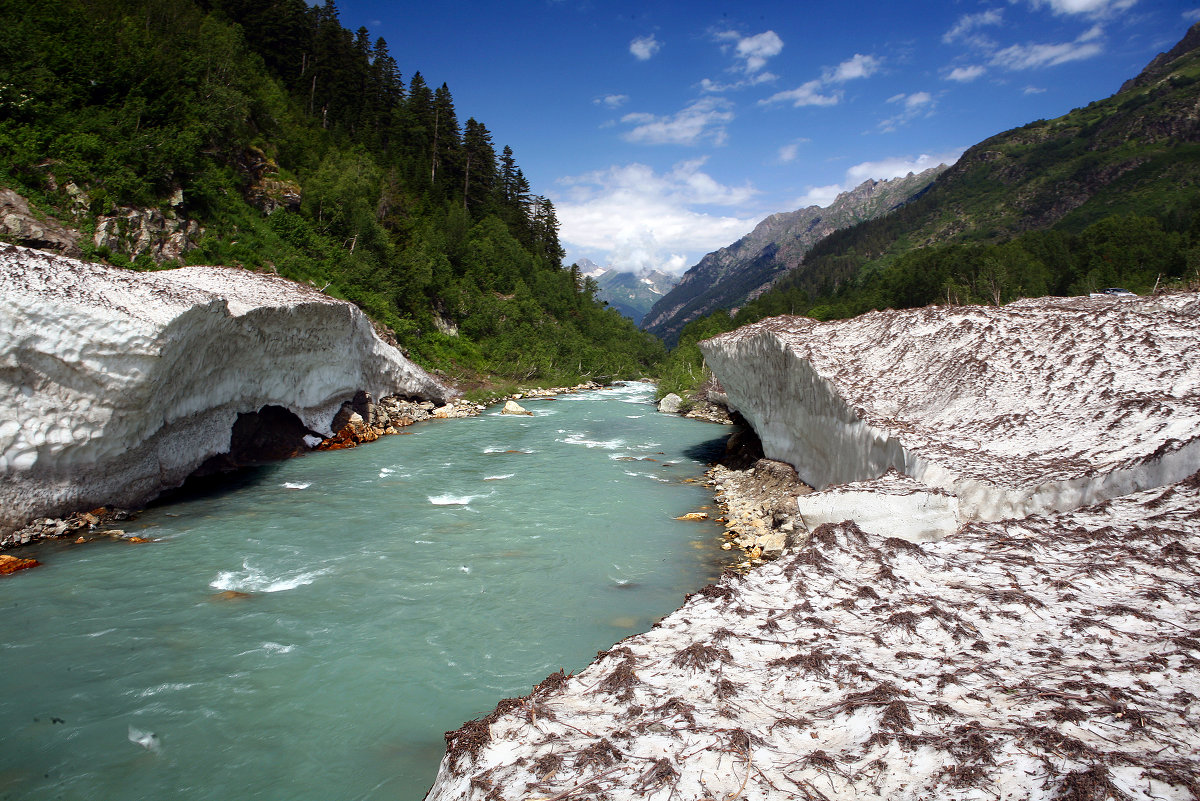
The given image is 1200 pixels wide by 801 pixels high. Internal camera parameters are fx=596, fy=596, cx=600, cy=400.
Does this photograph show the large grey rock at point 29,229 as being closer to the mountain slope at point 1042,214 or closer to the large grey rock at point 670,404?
the large grey rock at point 670,404

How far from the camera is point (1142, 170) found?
90.2m

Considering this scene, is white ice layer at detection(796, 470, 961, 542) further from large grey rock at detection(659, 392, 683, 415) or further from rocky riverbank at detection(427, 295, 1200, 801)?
large grey rock at detection(659, 392, 683, 415)

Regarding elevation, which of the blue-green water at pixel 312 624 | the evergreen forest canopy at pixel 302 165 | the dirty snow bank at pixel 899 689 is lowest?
the blue-green water at pixel 312 624

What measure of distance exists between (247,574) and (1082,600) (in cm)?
898

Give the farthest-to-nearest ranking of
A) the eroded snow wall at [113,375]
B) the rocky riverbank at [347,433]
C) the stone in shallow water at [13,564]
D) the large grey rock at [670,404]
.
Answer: the large grey rock at [670,404]
the rocky riverbank at [347,433]
the eroded snow wall at [113,375]
the stone in shallow water at [13,564]

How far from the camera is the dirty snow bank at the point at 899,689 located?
2.60 metres

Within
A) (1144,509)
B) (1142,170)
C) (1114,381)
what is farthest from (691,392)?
(1142,170)

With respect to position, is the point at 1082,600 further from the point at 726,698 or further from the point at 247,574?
the point at 247,574

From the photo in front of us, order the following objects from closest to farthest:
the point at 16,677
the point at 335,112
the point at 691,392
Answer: the point at 16,677 < the point at 691,392 < the point at 335,112

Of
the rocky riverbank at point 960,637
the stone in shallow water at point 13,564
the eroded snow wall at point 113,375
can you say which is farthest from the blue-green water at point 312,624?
the rocky riverbank at point 960,637

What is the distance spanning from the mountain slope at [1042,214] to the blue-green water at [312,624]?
3465 cm

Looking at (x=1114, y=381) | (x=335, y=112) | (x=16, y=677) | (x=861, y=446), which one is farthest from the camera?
(x=335, y=112)

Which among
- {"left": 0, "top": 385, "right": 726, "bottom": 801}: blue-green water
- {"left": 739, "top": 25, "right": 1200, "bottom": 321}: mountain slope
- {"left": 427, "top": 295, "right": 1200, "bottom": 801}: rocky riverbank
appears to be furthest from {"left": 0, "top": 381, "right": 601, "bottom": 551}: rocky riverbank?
{"left": 739, "top": 25, "right": 1200, "bottom": 321}: mountain slope

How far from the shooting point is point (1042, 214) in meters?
102
